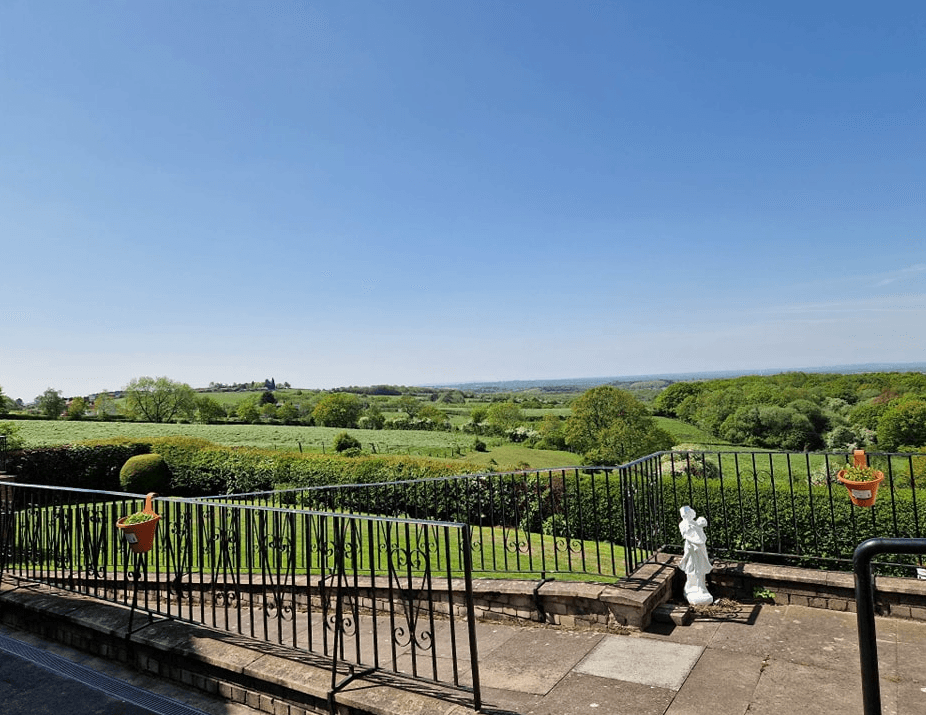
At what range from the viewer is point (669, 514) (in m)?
9.92

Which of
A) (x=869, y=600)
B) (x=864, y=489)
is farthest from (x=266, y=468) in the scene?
(x=869, y=600)

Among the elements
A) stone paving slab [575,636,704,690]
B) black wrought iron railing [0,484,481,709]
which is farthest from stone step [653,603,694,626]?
black wrought iron railing [0,484,481,709]

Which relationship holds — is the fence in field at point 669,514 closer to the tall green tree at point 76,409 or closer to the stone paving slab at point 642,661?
the stone paving slab at point 642,661

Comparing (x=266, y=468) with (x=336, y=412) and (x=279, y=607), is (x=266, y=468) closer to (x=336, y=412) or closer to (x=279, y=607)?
(x=279, y=607)

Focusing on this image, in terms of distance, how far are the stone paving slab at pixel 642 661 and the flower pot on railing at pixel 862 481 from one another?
2356mm

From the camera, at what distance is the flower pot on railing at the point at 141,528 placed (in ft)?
16.0

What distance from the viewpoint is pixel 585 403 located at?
1227 inches

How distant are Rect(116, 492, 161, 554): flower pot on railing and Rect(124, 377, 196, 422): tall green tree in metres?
53.0

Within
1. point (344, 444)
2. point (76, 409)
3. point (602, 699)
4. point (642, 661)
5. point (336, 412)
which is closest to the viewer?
point (602, 699)

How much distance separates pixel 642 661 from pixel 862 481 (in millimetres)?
2961

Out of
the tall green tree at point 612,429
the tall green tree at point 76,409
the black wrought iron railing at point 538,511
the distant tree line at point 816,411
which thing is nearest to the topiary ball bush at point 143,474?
the black wrought iron railing at point 538,511

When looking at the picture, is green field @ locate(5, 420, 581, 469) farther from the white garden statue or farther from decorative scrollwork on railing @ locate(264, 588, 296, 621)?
the white garden statue

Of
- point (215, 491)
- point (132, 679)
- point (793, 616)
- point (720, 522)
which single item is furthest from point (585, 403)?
point (132, 679)

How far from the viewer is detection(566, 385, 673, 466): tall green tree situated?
27.6m
